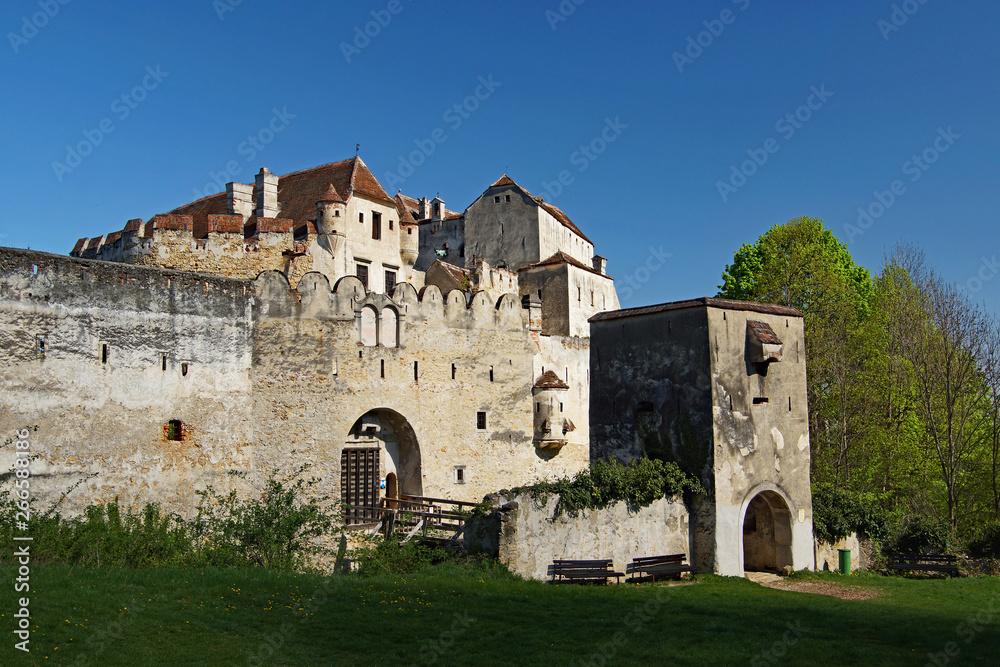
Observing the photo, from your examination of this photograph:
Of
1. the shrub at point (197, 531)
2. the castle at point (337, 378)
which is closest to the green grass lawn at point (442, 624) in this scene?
the shrub at point (197, 531)

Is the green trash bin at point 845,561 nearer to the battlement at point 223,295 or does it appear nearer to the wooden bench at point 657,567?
the wooden bench at point 657,567

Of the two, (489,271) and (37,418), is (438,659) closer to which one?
(37,418)

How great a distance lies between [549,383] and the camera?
29781mm

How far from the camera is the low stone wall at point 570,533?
18484 millimetres

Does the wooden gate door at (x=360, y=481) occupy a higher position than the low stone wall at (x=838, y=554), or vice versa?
the wooden gate door at (x=360, y=481)

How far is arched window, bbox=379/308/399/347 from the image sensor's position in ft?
85.9

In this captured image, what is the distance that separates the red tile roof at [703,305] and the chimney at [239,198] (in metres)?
17.1

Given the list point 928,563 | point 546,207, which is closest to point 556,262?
point 546,207

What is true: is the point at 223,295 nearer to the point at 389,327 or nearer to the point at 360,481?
the point at 389,327

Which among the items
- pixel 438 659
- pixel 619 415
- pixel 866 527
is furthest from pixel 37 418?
pixel 866 527

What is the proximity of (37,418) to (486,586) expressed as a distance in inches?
471

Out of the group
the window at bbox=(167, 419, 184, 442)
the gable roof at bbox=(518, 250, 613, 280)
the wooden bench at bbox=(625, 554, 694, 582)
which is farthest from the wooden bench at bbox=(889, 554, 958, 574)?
the window at bbox=(167, 419, 184, 442)

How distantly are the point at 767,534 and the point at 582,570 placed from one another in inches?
280

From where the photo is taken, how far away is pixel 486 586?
54.1 ft
